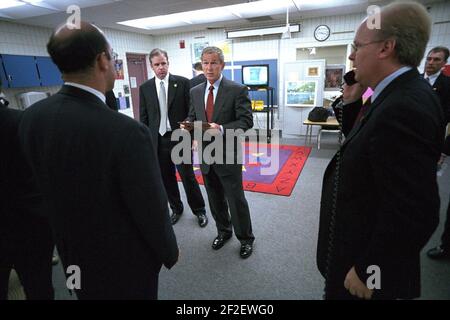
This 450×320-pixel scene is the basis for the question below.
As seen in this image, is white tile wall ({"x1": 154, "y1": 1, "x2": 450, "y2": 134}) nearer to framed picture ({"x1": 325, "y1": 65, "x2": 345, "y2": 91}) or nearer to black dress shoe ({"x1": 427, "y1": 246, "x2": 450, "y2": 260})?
framed picture ({"x1": 325, "y1": 65, "x2": 345, "y2": 91})

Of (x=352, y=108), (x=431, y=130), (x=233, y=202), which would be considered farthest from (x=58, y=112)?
(x=233, y=202)

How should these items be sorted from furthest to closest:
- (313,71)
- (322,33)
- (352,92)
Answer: (322,33) < (313,71) < (352,92)

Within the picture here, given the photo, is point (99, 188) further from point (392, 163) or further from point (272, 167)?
point (272, 167)

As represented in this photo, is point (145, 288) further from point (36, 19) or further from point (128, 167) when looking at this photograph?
point (36, 19)

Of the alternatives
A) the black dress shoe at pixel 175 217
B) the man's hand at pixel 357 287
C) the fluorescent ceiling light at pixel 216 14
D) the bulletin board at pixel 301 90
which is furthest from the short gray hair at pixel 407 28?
the bulletin board at pixel 301 90

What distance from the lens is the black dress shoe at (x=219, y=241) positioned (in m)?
2.36

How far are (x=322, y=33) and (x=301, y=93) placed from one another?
1.51 metres

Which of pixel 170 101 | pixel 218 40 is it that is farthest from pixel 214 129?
pixel 218 40

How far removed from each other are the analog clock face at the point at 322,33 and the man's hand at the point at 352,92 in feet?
18.6

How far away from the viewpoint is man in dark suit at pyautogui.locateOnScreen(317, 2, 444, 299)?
76 centimetres

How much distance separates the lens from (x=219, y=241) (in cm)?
239

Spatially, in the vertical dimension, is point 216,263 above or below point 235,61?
below

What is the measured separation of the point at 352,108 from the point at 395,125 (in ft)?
1.96

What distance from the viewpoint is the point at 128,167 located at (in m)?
0.87
